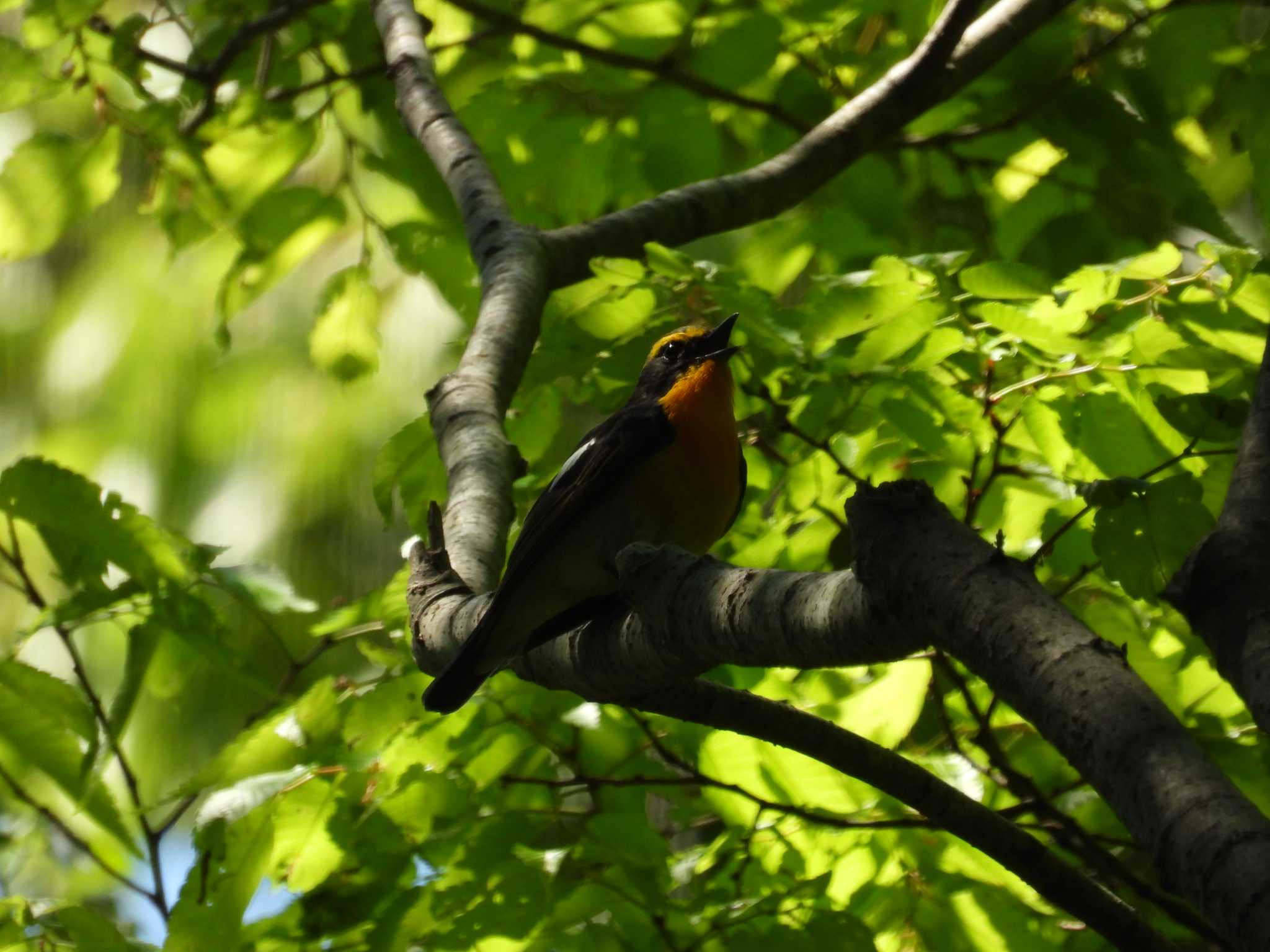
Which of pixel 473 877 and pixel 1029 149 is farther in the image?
pixel 1029 149

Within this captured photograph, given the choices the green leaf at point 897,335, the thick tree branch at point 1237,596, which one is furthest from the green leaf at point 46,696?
the thick tree branch at point 1237,596

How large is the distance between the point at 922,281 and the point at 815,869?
1.49m

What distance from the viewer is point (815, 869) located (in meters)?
3.08

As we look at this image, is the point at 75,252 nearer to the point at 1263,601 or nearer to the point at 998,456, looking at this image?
the point at 998,456

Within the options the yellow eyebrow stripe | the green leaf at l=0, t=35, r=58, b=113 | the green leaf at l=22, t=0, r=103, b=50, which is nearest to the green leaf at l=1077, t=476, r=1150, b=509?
the yellow eyebrow stripe

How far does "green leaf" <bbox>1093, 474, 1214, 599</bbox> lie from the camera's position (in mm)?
2162

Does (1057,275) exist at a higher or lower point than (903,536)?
higher

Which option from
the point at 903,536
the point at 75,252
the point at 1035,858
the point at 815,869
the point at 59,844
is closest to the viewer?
the point at 903,536

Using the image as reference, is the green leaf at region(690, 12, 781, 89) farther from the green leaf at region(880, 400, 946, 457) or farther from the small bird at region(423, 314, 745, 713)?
the green leaf at region(880, 400, 946, 457)

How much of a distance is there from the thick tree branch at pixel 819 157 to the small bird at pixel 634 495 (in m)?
0.44

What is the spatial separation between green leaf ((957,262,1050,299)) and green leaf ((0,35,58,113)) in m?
2.87

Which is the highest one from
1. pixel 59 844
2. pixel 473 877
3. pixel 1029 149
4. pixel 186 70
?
pixel 186 70

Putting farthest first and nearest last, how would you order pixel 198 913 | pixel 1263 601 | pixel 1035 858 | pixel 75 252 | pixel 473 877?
pixel 75 252
pixel 473 877
pixel 198 913
pixel 1035 858
pixel 1263 601

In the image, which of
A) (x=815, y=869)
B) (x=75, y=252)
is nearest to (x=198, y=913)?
(x=815, y=869)
